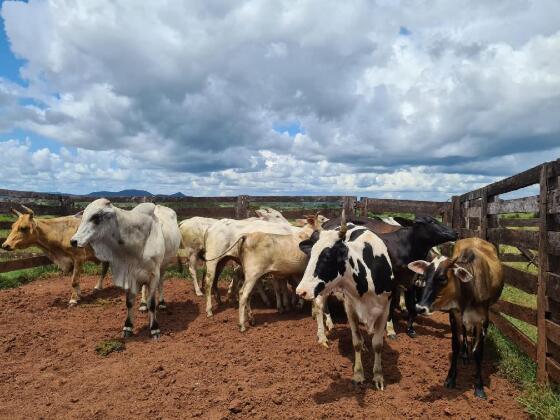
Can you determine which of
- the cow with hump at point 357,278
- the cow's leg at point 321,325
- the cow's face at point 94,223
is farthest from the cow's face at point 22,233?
the cow with hump at point 357,278

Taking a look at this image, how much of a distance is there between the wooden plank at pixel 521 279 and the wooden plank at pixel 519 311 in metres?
0.25

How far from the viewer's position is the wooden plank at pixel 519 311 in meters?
5.50

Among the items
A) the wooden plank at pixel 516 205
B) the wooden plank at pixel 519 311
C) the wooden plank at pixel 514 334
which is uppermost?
the wooden plank at pixel 516 205

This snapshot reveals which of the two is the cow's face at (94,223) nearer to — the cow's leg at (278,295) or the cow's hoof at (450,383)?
the cow's leg at (278,295)

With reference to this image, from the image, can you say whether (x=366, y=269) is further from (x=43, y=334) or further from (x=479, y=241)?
(x=43, y=334)

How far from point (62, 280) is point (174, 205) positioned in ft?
13.8

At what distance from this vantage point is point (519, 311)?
235 inches

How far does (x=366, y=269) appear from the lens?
219 inches

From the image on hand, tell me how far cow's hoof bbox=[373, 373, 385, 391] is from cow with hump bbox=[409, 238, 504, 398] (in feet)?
2.49

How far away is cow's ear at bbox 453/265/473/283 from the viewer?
503 cm

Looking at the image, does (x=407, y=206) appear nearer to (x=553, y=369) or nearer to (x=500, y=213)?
(x=500, y=213)

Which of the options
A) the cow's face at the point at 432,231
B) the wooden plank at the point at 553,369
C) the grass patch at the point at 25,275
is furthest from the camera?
the grass patch at the point at 25,275

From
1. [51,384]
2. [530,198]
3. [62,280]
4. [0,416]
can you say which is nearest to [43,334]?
[51,384]

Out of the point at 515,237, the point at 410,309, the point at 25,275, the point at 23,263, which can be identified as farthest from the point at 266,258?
the point at 25,275
